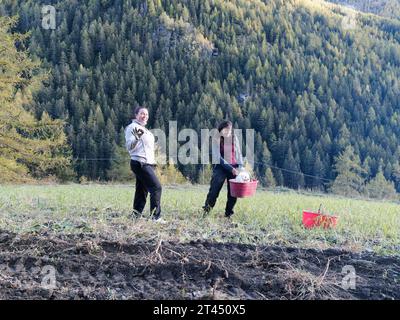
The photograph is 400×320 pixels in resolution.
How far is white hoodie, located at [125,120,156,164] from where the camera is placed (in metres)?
7.05

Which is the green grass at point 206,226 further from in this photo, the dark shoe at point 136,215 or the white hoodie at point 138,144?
the white hoodie at point 138,144

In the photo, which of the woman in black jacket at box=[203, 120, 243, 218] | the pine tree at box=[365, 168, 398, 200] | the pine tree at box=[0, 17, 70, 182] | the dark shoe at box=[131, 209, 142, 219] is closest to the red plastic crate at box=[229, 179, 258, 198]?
the woman in black jacket at box=[203, 120, 243, 218]

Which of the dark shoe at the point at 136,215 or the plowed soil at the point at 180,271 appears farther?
the dark shoe at the point at 136,215

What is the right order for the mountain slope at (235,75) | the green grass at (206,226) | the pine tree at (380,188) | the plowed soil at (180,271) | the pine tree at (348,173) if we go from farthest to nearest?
1. the mountain slope at (235,75)
2. the pine tree at (348,173)
3. the pine tree at (380,188)
4. the green grass at (206,226)
5. the plowed soil at (180,271)

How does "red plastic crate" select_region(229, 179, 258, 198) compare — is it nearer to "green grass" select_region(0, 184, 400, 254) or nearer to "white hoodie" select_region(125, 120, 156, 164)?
"green grass" select_region(0, 184, 400, 254)

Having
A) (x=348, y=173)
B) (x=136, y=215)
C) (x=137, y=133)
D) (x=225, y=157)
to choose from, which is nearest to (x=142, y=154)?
(x=137, y=133)

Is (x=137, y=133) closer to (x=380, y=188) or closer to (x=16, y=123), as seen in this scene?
(x=16, y=123)

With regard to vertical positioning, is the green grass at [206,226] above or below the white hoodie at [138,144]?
below

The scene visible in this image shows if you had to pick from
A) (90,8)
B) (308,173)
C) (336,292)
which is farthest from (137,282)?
(90,8)

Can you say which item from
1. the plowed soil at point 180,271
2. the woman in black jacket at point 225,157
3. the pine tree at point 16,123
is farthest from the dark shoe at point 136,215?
the pine tree at point 16,123

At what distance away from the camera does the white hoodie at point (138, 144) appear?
23.1 feet

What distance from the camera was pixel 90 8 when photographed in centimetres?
12888

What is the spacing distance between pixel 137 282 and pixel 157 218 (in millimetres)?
2465

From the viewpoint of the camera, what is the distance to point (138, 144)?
7.10 m
